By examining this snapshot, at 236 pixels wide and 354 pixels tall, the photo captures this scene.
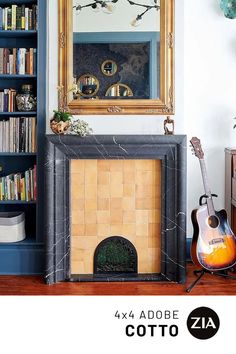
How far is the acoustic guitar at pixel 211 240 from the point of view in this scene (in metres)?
3.83

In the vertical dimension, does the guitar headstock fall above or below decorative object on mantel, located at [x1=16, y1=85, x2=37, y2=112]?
below

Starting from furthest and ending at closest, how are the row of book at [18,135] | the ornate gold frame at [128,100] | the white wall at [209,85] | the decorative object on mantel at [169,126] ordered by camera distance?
1. the white wall at [209,85]
2. the row of book at [18,135]
3. the ornate gold frame at [128,100]
4. the decorative object on mantel at [169,126]

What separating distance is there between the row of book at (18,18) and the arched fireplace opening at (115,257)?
1761 millimetres

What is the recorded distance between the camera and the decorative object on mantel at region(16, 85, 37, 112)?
4.23m

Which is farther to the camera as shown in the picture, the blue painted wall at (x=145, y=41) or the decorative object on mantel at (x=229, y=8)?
the decorative object on mantel at (x=229, y=8)

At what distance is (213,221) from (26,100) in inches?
67.2

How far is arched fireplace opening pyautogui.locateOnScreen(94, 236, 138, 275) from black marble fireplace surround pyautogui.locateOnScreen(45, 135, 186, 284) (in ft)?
0.26

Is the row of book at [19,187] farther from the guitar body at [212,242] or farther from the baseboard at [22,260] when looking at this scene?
the guitar body at [212,242]

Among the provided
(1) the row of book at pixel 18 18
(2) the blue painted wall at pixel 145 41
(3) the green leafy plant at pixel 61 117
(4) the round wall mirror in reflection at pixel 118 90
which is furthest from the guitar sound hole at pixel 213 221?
(1) the row of book at pixel 18 18

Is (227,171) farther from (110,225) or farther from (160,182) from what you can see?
(110,225)

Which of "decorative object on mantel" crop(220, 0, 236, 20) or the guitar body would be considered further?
"decorative object on mantel" crop(220, 0, 236, 20)

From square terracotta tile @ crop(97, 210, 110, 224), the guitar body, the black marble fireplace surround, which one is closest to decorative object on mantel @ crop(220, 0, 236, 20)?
the black marble fireplace surround

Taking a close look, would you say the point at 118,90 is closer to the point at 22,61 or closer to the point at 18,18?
the point at 22,61
